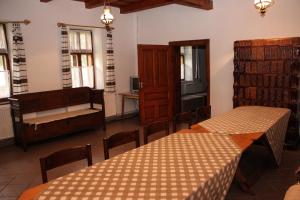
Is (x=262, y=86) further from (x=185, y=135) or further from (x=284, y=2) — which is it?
(x=185, y=135)

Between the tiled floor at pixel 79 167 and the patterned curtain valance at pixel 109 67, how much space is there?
5.15 feet

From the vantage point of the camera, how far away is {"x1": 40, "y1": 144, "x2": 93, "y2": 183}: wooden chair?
6.20 ft

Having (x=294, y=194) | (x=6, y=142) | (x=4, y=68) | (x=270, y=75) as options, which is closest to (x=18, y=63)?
(x=4, y=68)

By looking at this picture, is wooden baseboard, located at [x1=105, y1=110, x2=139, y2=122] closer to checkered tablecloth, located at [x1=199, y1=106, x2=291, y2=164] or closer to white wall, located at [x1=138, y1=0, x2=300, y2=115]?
white wall, located at [x1=138, y1=0, x2=300, y2=115]

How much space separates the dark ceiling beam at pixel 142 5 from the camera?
5.34m

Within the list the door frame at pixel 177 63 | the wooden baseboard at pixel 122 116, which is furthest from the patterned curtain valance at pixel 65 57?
the door frame at pixel 177 63

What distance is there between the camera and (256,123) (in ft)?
10.5

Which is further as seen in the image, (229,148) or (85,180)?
(229,148)

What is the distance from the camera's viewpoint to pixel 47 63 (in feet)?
17.7

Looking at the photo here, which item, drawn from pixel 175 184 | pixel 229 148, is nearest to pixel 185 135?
pixel 229 148

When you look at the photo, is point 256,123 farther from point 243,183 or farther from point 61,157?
point 61,157

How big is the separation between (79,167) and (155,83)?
9.72ft

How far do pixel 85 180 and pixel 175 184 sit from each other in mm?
596

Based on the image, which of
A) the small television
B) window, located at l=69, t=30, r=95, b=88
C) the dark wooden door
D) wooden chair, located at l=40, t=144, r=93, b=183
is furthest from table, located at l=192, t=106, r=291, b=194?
window, located at l=69, t=30, r=95, b=88
